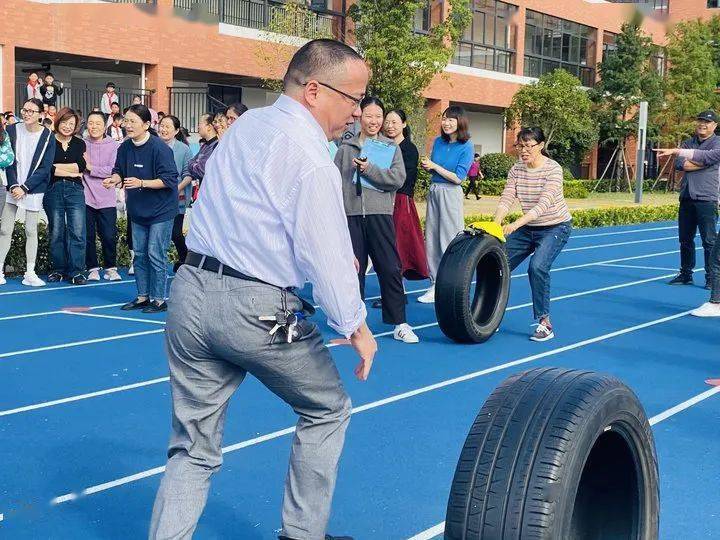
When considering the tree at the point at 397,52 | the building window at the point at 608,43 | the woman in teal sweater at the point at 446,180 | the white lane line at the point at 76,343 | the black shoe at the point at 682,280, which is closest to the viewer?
the white lane line at the point at 76,343

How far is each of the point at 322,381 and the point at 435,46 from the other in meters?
25.1

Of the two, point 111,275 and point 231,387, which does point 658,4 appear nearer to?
point 111,275

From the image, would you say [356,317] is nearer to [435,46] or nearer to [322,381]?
[322,381]

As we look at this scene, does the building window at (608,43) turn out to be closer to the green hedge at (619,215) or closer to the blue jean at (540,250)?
the green hedge at (619,215)

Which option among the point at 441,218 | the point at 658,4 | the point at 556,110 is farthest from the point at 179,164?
the point at 658,4

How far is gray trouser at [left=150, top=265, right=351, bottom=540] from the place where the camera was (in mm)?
3410

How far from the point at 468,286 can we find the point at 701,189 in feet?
16.2

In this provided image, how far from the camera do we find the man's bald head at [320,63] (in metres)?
3.51

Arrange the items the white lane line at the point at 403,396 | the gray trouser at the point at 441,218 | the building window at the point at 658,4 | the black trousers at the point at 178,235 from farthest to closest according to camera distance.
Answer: the building window at the point at 658,4 → the black trousers at the point at 178,235 → the gray trouser at the point at 441,218 → the white lane line at the point at 403,396

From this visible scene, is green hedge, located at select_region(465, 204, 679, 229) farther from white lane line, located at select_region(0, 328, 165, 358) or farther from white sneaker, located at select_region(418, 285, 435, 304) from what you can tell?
white lane line, located at select_region(0, 328, 165, 358)

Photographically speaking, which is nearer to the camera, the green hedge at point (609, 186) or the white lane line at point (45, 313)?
the white lane line at point (45, 313)

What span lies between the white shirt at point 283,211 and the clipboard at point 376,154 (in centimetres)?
497

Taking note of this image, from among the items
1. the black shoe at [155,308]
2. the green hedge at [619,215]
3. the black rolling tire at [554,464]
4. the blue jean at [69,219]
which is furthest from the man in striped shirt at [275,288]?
the green hedge at [619,215]

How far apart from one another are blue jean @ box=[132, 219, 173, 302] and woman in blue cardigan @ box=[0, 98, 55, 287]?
1.87 metres
